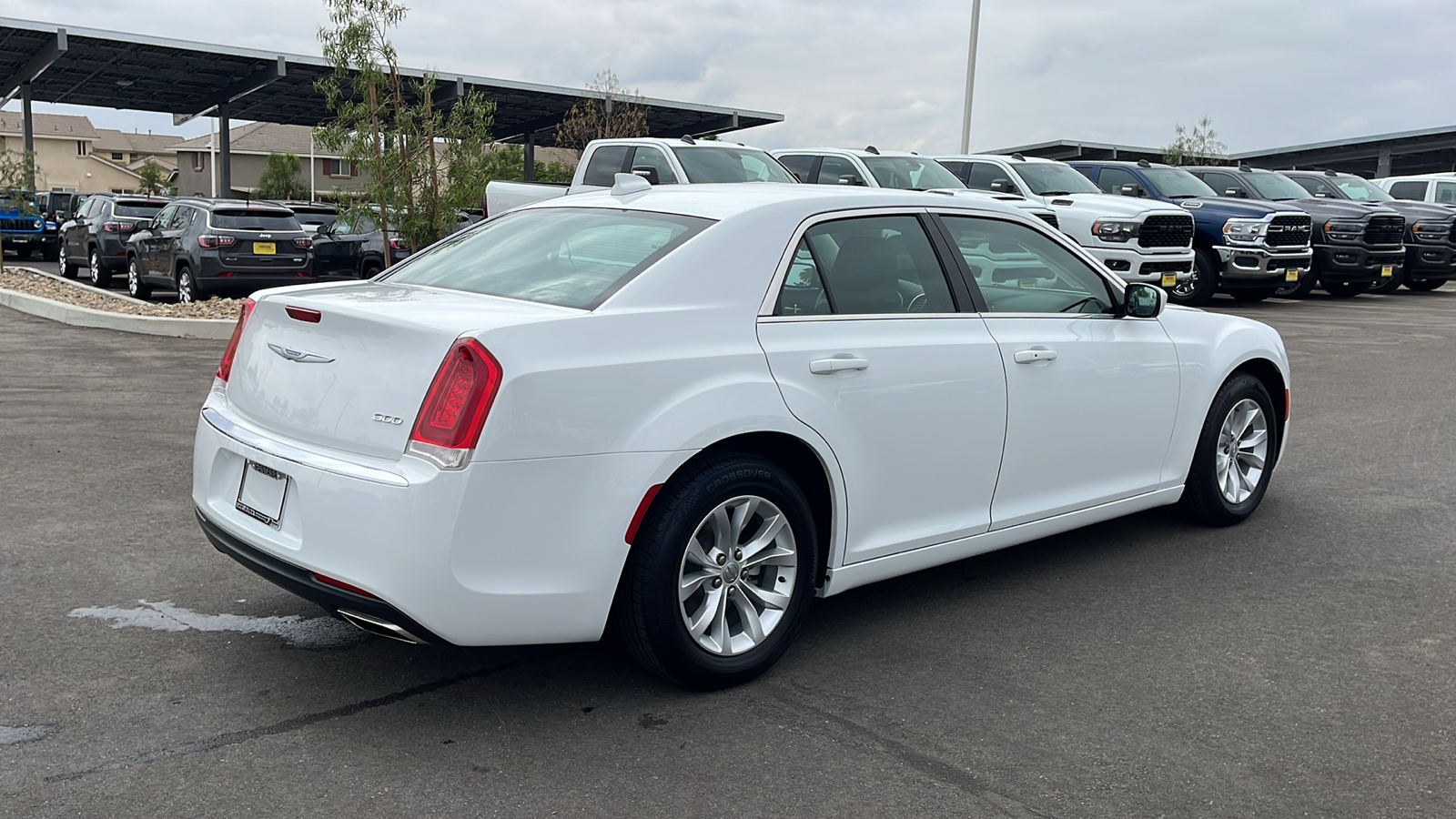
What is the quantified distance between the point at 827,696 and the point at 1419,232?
818 inches

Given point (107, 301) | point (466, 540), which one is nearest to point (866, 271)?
point (466, 540)

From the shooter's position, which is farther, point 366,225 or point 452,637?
point 366,225

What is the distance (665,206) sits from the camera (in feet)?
14.5

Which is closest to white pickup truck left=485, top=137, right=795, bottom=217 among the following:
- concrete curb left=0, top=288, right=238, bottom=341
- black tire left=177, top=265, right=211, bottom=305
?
concrete curb left=0, top=288, right=238, bottom=341

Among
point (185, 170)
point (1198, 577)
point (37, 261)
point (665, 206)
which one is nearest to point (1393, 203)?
point (1198, 577)

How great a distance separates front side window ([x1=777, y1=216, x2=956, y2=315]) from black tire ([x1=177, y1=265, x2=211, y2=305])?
13.2 m

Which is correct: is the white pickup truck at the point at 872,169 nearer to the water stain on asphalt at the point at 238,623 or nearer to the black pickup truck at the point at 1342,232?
the black pickup truck at the point at 1342,232

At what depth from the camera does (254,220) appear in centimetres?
1620

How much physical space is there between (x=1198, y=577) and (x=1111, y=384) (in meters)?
0.88

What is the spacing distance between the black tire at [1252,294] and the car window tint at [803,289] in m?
15.7

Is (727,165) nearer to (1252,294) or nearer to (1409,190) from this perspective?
(1252,294)

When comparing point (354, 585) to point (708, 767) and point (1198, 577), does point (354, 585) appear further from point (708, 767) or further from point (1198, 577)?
point (1198, 577)

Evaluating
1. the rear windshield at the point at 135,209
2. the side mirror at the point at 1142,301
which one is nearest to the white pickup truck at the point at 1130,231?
the side mirror at the point at 1142,301

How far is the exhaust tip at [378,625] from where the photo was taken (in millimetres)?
3402
